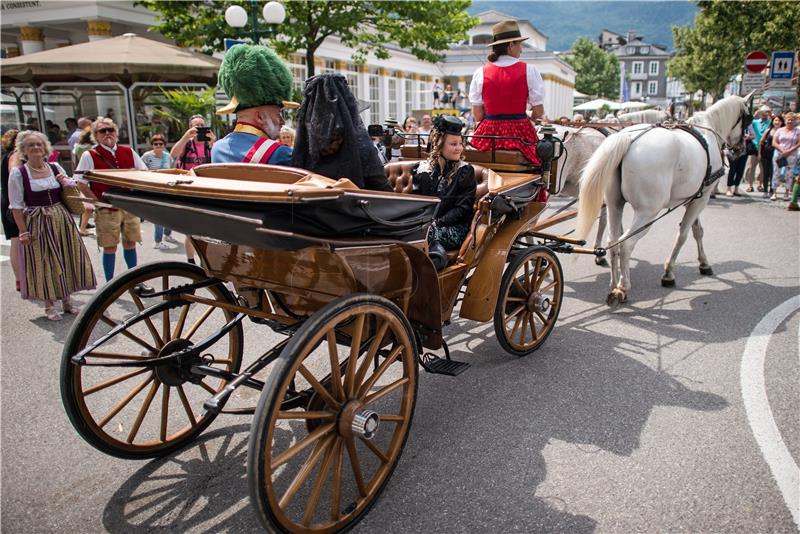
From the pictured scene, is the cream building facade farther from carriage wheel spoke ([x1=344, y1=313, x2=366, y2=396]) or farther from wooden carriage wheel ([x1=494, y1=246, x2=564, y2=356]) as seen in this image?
carriage wheel spoke ([x1=344, y1=313, x2=366, y2=396])

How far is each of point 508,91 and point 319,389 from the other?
13.1 feet

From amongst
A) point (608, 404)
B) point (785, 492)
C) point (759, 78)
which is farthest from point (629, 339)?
point (759, 78)

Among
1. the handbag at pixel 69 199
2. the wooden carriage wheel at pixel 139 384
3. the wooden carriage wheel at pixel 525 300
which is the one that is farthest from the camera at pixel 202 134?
the wooden carriage wheel at pixel 525 300

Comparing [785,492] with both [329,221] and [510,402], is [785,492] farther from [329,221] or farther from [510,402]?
[329,221]

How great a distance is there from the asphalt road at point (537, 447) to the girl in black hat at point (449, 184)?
107cm

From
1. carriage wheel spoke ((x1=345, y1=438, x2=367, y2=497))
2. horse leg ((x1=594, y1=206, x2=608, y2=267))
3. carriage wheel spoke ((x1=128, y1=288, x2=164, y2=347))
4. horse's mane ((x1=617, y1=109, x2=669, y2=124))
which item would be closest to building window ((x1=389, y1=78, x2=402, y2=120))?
horse's mane ((x1=617, y1=109, x2=669, y2=124))

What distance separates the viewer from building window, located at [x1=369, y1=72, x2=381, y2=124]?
32938 millimetres

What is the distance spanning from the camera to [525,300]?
437 cm

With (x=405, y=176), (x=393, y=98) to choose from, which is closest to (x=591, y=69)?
(x=393, y=98)

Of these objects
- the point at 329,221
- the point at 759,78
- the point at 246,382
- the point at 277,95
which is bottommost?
the point at 246,382

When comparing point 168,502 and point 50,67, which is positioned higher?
point 50,67

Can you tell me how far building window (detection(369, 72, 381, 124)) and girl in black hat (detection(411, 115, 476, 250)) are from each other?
2953 cm

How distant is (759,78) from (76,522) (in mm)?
17282

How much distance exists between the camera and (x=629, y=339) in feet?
16.1
